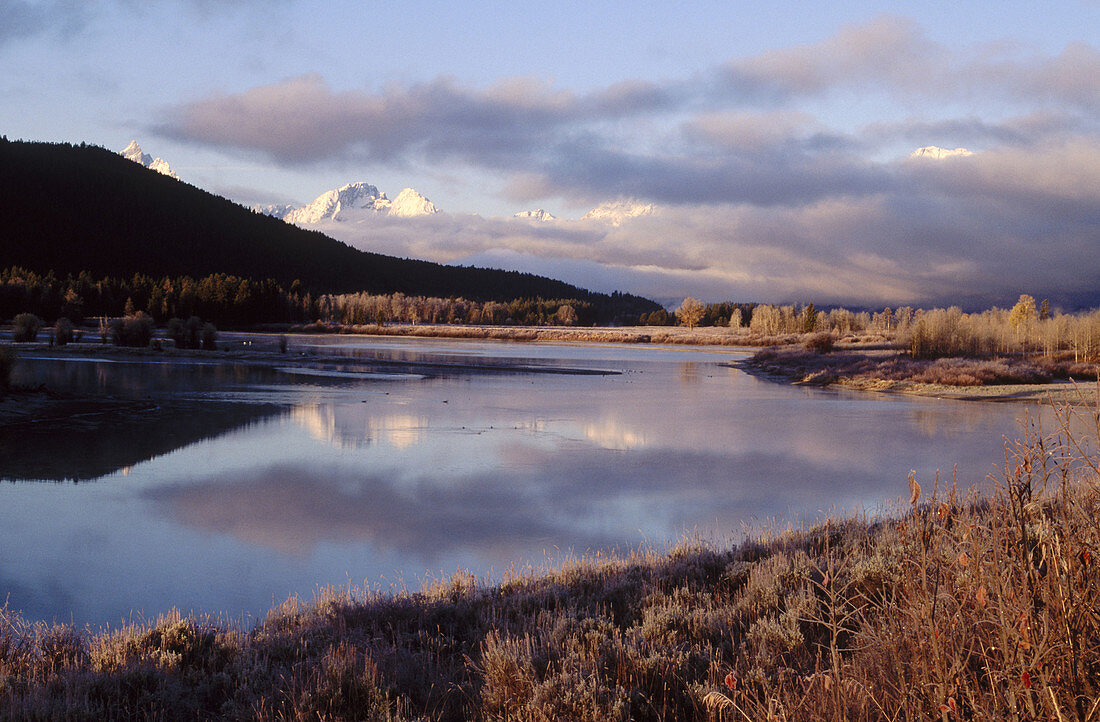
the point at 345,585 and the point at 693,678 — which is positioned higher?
the point at 693,678

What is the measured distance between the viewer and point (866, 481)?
1320 centimetres

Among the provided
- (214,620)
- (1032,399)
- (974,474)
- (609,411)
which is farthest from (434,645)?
(1032,399)

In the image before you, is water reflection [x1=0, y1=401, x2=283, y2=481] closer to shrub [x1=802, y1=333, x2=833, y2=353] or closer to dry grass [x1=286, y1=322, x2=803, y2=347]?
shrub [x1=802, y1=333, x2=833, y2=353]

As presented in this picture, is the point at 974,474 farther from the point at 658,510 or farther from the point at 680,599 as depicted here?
the point at 680,599

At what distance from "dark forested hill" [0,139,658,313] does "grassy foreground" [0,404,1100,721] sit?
139063 millimetres

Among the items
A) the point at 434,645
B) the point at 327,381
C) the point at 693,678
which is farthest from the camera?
the point at 327,381

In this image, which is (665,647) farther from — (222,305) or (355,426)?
(222,305)

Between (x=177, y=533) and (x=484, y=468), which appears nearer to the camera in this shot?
(x=177, y=533)

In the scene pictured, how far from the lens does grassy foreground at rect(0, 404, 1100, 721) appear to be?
3045 millimetres

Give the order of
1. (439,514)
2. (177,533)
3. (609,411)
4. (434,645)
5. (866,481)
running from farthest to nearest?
(609,411) → (866,481) → (439,514) → (177,533) → (434,645)

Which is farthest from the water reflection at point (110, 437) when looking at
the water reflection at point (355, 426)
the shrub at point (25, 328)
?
the shrub at point (25, 328)

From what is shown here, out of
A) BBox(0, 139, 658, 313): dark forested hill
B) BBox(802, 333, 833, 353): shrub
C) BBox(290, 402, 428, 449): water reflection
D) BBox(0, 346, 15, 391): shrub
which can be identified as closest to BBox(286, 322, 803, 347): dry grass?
BBox(802, 333, 833, 353): shrub

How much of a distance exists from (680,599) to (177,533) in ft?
21.1

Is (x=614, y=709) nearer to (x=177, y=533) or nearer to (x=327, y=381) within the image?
(x=177, y=533)
